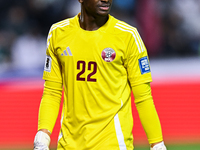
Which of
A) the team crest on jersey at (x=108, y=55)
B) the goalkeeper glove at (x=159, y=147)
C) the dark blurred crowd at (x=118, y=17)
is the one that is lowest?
the goalkeeper glove at (x=159, y=147)

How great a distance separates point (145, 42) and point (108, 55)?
6.61m

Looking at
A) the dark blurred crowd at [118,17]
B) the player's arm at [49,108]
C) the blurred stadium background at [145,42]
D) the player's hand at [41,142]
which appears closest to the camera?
the player's hand at [41,142]

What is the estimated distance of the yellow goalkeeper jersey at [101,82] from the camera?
3049 millimetres

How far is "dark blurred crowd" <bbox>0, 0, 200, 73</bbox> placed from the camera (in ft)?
30.3

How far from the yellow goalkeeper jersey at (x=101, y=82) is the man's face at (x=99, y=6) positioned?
11cm

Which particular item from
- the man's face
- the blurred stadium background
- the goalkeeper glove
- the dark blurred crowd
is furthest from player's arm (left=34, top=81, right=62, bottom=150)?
the dark blurred crowd

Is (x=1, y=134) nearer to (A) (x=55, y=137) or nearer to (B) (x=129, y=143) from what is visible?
(A) (x=55, y=137)

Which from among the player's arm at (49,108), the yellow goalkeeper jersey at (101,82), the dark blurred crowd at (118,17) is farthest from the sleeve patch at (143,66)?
the dark blurred crowd at (118,17)

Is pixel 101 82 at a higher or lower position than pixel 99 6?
lower

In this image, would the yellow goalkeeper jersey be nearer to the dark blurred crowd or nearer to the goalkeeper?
the goalkeeper

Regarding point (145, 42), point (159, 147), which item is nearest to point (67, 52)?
point (159, 147)

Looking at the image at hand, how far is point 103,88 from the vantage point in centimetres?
306

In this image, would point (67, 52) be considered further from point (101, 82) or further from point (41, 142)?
point (41, 142)

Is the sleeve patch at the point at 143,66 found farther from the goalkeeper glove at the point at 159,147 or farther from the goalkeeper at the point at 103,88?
the goalkeeper glove at the point at 159,147
